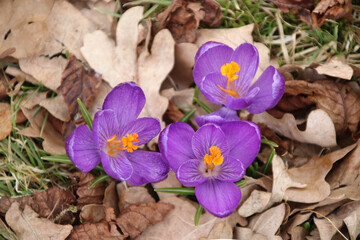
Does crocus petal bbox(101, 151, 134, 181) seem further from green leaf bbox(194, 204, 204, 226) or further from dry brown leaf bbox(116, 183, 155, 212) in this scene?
green leaf bbox(194, 204, 204, 226)

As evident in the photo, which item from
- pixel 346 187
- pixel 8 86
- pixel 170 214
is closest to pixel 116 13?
pixel 8 86

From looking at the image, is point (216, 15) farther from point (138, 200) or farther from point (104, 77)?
point (138, 200)

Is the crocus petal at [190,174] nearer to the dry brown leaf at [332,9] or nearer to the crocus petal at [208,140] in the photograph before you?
the crocus petal at [208,140]

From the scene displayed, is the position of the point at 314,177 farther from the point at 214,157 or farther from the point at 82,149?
the point at 82,149

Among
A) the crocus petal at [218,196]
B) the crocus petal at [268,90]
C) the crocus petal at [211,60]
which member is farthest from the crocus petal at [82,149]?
the crocus petal at [268,90]

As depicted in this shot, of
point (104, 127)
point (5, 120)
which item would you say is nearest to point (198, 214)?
point (104, 127)

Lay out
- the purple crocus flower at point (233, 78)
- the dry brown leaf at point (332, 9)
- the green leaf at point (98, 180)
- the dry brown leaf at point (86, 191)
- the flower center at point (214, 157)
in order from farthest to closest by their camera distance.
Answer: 1. the dry brown leaf at point (332, 9)
2. the dry brown leaf at point (86, 191)
3. the green leaf at point (98, 180)
4. the purple crocus flower at point (233, 78)
5. the flower center at point (214, 157)

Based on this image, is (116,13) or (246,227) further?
(116,13)
